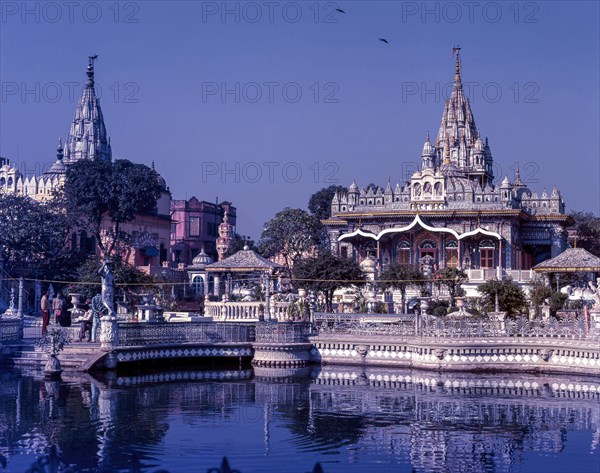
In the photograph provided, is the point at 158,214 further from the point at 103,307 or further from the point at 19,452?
the point at 19,452

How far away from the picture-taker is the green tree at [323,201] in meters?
72.1

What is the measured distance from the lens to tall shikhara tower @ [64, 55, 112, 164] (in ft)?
241

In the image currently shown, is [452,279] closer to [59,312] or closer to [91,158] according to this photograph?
[59,312]

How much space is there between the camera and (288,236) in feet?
197

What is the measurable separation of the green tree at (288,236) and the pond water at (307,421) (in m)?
31.6

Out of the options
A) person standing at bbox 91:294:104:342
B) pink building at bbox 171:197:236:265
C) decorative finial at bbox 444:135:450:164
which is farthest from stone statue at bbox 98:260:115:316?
pink building at bbox 171:197:236:265

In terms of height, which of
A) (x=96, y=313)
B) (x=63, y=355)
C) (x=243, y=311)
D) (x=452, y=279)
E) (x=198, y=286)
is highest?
(x=198, y=286)

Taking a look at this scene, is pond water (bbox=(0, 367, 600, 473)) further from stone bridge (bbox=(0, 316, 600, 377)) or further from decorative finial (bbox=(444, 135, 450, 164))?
decorative finial (bbox=(444, 135, 450, 164))

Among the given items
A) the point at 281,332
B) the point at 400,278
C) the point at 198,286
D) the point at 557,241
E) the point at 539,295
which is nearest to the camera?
the point at 281,332

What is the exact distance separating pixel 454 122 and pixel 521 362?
35.1 metres

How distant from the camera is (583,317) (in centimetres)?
2791

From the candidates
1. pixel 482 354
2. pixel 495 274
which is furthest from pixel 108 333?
pixel 495 274

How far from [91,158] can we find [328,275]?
1381 inches

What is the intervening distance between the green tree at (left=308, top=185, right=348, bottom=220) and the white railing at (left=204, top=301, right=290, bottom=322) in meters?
36.9
